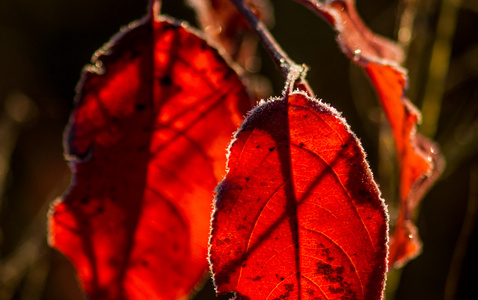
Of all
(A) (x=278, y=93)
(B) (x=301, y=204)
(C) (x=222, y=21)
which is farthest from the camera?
(A) (x=278, y=93)

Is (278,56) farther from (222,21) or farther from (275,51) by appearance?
(222,21)

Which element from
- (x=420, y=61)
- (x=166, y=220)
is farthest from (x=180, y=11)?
(x=166, y=220)

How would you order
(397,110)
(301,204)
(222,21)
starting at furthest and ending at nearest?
1. (222,21)
2. (397,110)
3. (301,204)

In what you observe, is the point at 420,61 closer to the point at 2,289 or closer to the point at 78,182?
the point at 78,182

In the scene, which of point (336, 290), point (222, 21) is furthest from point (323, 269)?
point (222, 21)

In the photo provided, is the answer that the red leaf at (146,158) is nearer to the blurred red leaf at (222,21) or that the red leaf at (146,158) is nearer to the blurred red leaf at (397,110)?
the blurred red leaf at (397,110)

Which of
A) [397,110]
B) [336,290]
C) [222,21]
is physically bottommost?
[336,290]
